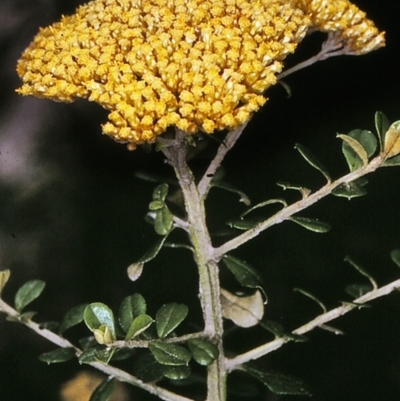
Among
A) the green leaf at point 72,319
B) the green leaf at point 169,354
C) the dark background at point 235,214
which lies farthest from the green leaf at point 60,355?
the dark background at point 235,214

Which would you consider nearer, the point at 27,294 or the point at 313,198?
the point at 313,198

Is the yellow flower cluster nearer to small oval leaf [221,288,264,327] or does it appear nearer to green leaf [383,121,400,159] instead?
green leaf [383,121,400,159]

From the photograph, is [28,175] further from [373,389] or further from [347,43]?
[373,389]

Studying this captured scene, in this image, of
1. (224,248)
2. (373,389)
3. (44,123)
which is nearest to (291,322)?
(373,389)

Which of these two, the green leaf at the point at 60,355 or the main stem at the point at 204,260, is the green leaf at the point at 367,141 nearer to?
the main stem at the point at 204,260

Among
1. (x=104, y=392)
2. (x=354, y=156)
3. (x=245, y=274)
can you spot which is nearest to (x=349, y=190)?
(x=354, y=156)

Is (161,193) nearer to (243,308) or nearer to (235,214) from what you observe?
(243,308)
